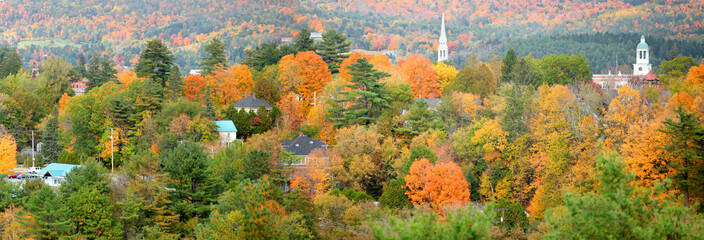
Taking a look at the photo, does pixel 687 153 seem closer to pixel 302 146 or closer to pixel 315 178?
pixel 315 178

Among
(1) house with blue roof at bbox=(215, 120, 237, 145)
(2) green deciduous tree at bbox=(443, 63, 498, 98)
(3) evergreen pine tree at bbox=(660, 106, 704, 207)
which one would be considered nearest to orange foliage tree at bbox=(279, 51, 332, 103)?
(1) house with blue roof at bbox=(215, 120, 237, 145)

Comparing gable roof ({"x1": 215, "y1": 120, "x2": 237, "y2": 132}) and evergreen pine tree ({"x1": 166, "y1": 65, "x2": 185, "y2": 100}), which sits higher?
evergreen pine tree ({"x1": 166, "y1": 65, "x2": 185, "y2": 100})

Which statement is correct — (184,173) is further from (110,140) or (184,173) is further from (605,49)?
(605,49)

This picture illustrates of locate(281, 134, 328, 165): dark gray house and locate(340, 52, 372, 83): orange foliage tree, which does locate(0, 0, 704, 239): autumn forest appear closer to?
locate(281, 134, 328, 165): dark gray house

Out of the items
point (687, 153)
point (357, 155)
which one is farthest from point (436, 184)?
point (687, 153)

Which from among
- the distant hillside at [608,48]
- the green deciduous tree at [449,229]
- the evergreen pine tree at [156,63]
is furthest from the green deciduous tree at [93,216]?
the distant hillside at [608,48]

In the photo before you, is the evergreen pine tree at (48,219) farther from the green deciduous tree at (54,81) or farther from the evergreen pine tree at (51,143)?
the green deciduous tree at (54,81)
